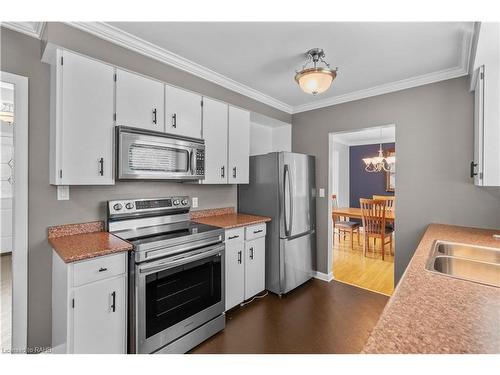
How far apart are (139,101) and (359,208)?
585cm

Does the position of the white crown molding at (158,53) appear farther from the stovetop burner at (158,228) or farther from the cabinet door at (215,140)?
the stovetop burner at (158,228)

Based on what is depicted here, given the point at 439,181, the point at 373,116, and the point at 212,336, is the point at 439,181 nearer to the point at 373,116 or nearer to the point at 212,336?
the point at 373,116

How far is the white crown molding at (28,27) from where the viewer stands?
5.53 ft

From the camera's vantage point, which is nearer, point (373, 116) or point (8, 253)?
point (373, 116)

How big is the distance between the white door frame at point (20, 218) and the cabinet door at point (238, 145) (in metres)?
1.74

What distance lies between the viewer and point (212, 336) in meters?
2.15

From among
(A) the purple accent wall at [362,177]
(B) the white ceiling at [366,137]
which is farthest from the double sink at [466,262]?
(A) the purple accent wall at [362,177]

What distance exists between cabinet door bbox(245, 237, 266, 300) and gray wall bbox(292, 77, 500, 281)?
60.8 inches

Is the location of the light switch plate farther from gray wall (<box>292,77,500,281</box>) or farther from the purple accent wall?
the purple accent wall

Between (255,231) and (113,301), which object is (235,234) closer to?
(255,231)

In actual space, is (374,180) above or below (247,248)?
above

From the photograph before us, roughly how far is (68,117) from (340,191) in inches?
251
